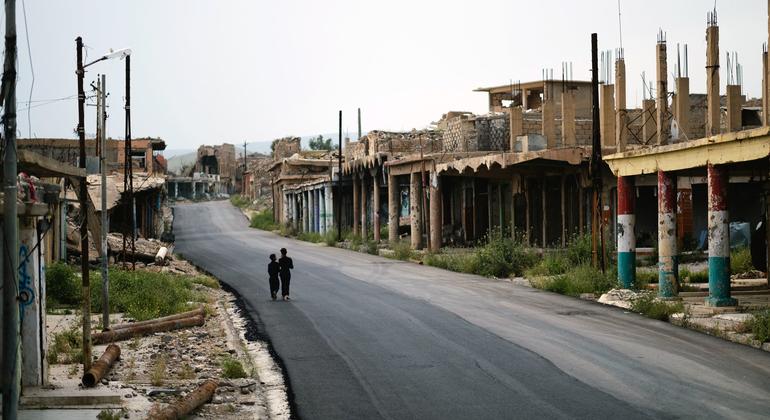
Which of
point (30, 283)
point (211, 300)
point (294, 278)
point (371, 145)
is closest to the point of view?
point (30, 283)

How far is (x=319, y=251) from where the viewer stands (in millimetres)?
44469

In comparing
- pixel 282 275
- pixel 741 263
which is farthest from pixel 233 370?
pixel 741 263

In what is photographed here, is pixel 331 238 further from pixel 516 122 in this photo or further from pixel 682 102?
pixel 682 102

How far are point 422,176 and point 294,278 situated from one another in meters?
13.0

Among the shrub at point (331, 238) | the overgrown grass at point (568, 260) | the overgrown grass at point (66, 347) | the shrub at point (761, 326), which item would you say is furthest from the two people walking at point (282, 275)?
the shrub at point (331, 238)

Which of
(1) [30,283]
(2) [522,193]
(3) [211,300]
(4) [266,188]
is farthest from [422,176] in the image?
(4) [266,188]

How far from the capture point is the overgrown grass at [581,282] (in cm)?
2272

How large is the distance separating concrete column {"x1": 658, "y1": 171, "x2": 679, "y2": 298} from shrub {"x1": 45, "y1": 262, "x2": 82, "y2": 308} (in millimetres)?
13914

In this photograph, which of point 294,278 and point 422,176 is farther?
point 422,176

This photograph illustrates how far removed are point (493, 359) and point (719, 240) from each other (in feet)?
23.6

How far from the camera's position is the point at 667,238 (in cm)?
2062

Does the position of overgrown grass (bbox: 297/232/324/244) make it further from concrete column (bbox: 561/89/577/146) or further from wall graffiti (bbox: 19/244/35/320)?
wall graffiti (bbox: 19/244/35/320)

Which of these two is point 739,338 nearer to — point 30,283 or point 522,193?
point 30,283

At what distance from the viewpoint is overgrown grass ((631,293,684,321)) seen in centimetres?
1798
